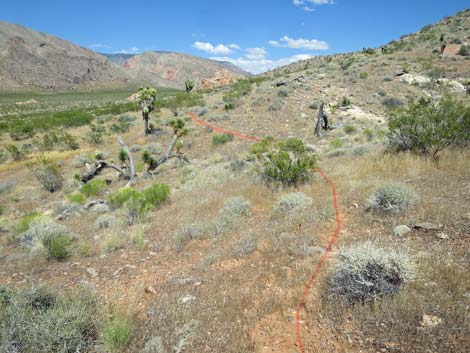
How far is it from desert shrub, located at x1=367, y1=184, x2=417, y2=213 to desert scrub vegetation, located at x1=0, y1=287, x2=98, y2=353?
17.2 ft

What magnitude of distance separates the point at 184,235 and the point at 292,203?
2546mm

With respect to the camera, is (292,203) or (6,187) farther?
(6,187)

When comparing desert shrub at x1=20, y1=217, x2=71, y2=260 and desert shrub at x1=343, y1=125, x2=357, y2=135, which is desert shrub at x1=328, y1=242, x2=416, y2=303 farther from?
desert shrub at x1=343, y1=125, x2=357, y2=135

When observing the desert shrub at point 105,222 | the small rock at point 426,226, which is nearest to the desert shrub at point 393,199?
the small rock at point 426,226

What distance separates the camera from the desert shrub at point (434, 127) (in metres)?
7.79

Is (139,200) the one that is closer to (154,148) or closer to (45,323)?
(45,323)

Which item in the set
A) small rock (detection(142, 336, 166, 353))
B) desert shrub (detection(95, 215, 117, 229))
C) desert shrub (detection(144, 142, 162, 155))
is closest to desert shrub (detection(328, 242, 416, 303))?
small rock (detection(142, 336, 166, 353))

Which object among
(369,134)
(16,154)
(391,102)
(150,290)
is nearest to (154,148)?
(16,154)

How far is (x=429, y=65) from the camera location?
76.1 ft

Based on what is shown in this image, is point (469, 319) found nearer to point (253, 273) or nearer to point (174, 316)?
point (253, 273)

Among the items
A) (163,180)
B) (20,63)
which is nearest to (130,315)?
(163,180)

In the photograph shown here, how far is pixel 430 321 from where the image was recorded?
3.00 meters

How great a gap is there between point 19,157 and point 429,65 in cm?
3229

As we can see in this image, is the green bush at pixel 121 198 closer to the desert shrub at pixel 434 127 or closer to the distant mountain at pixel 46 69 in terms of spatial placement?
the desert shrub at pixel 434 127
